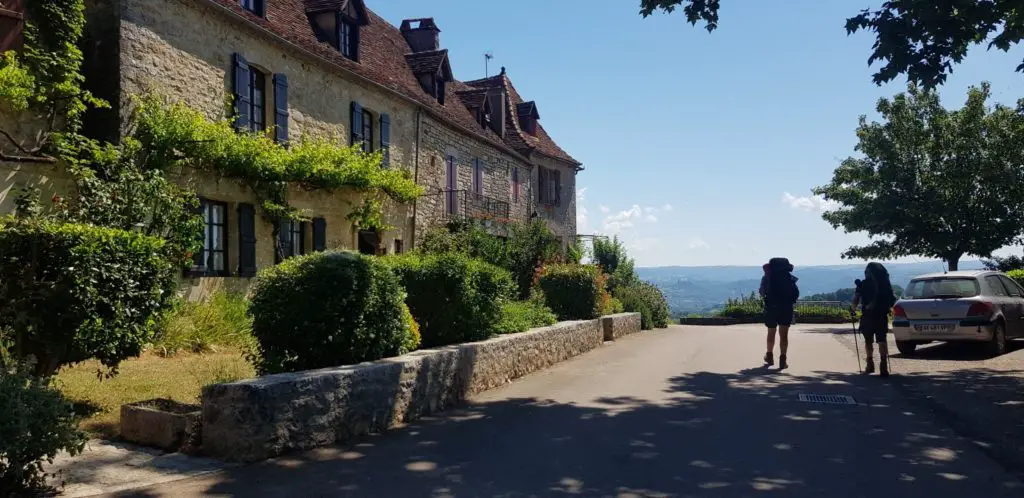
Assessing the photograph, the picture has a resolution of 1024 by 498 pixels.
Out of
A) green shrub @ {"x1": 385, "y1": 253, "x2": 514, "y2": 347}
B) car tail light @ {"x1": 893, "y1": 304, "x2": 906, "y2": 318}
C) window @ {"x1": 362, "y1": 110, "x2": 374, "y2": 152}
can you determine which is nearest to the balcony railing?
window @ {"x1": 362, "y1": 110, "x2": 374, "y2": 152}

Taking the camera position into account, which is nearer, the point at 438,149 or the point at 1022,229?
the point at 438,149

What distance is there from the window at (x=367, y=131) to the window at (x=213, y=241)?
16.4 feet

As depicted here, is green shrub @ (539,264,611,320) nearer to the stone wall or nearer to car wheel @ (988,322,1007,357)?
the stone wall

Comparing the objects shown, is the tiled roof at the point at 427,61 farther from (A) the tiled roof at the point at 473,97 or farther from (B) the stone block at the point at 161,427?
(B) the stone block at the point at 161,427

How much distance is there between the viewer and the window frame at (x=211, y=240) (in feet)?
42.2

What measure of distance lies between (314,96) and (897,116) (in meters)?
19.4

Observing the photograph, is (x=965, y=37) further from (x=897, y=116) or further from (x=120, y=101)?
(x=897, y=116)

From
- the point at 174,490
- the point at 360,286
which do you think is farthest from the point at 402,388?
the point at 174,490

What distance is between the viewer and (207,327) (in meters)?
11.0

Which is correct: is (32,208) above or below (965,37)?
below

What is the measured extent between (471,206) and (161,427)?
59.3ft

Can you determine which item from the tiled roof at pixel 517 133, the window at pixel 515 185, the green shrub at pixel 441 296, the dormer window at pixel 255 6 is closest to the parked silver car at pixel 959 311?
the green shrub at pixel 441 296

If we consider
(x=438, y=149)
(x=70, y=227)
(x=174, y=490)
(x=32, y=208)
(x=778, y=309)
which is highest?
(x=438, y=149)

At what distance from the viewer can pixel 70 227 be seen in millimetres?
6238
